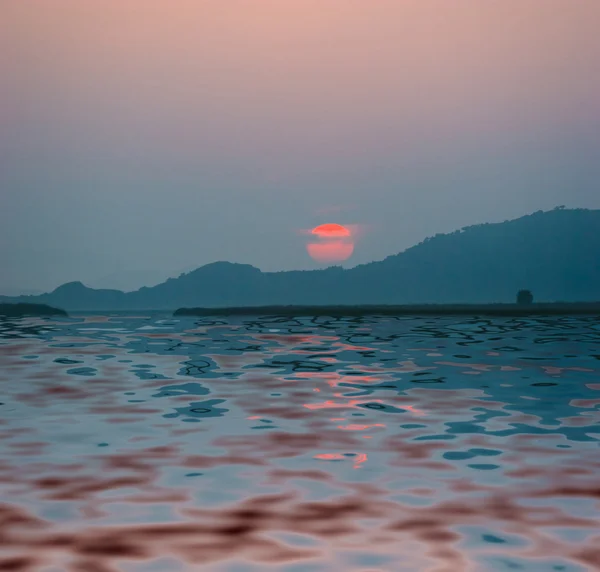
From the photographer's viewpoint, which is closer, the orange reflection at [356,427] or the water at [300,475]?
the water at [300,475]

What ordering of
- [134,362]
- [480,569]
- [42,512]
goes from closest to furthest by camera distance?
[480,569]
[42,512]
[134,362]

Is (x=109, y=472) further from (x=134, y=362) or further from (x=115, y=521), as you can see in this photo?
(x=134, y=362)

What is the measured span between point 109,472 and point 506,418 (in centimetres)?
1105

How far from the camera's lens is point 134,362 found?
42.0 m

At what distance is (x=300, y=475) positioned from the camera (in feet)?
46.8

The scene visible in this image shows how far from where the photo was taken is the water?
32.3 ft

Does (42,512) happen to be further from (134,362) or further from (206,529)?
(134,362)

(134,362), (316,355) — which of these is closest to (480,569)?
(134,362)

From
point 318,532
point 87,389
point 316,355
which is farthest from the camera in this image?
point 316,355

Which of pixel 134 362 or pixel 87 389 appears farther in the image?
pixel 134 362

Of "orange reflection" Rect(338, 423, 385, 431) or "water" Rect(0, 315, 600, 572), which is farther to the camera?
"orange reflection" Rect(338, 423, 385, 431)

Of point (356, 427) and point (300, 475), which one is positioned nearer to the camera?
point (300, 475)

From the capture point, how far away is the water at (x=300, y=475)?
9.85m

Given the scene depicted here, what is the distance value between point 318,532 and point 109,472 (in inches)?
212
